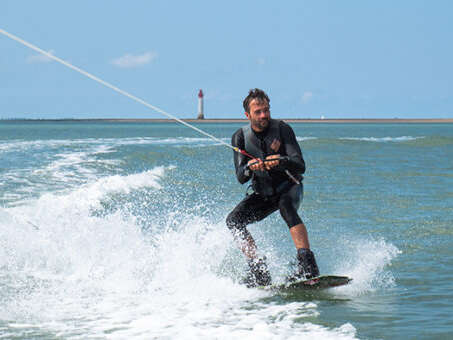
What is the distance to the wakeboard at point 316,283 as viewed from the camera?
18.6 ft

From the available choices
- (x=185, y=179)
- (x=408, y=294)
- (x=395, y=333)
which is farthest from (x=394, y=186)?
(x=395, y=333)

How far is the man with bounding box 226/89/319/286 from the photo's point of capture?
5.57 m

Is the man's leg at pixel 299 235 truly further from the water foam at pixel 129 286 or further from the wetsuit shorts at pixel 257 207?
the water foam at pixel 129 286

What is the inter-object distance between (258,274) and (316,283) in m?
0.55

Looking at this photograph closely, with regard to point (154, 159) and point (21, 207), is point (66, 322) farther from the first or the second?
point (154, 159)

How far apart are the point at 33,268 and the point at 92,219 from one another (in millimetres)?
1624

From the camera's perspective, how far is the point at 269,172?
18.8ft

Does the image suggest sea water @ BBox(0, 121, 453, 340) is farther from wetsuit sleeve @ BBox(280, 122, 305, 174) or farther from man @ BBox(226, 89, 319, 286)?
wetsuit sleeve @ BBox(280, 122, 305, 174)

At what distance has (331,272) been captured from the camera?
6.93 metres

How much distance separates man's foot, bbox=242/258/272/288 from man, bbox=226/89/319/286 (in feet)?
0.31

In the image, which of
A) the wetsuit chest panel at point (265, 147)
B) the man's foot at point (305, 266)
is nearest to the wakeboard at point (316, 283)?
the man's foot at point (305, 266)

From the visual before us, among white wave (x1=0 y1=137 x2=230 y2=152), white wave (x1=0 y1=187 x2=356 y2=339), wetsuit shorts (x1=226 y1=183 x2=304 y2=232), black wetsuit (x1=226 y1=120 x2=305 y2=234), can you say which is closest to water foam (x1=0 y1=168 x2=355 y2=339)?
white wave (x1=0 y1=187 x2=356 y2=339)
